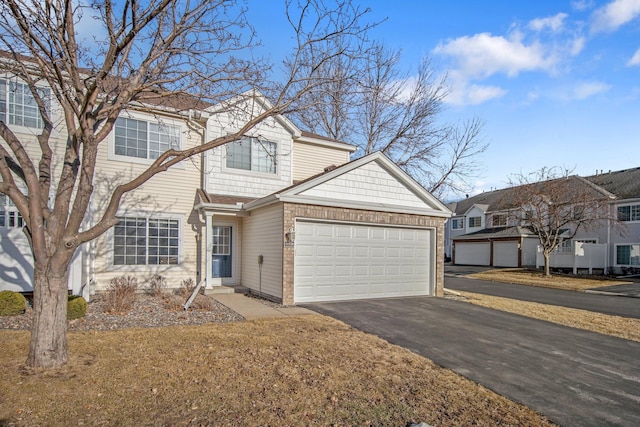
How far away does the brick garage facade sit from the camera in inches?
412

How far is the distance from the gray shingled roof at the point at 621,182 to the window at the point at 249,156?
2469 cm

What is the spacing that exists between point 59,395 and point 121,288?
5.91 m

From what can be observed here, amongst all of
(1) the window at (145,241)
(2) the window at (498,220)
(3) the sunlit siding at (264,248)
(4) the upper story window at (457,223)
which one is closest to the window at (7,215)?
(1) the window at (145,241)

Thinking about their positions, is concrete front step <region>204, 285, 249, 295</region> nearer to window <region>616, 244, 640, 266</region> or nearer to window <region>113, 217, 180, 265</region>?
window <region>113, 217, 180, 265</region>

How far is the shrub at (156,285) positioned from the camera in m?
11.6

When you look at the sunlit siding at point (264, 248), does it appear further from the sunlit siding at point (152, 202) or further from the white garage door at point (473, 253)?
the white garage door at point (473, 253)

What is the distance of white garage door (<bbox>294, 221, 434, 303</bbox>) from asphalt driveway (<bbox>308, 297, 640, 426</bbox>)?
89 centimetres

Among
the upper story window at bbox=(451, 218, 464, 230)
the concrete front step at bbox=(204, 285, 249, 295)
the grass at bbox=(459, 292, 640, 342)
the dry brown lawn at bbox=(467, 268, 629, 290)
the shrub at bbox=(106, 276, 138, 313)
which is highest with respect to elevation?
the upper story window at bbox=(451, 218, 464, 230)

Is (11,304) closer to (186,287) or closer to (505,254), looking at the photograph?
(186,287)

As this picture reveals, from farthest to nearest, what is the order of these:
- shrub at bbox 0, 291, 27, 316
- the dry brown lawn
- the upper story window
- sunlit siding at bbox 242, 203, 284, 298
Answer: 1. the upper story window
2. the dry brown lawn
3. sunlit siding at bbox 242, 203, 284, 298
4. shrub at bbox 0, 291, 27, 316

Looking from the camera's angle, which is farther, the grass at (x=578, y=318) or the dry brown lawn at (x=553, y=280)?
the dry brown lawn at (x=553, y=280)

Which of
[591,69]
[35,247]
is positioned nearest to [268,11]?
[35,247]

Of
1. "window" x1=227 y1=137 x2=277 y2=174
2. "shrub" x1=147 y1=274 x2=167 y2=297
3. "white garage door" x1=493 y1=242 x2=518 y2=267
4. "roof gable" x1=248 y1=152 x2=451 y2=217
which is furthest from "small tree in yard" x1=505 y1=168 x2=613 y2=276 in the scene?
"shrub" x1=147 y1=274 x2=167 y2=297

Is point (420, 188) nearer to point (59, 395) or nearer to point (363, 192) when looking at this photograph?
point (363, 192)
